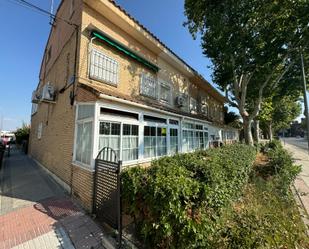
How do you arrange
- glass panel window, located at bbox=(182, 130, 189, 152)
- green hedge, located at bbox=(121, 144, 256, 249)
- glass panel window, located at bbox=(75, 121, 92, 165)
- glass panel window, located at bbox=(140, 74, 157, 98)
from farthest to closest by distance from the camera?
glass panel window, located at bbox=(182, 130, 189, 152)
glass panel window, located at bbox=(140, 74, 157, 98)
glass panel window, located at bbox=(75, 121, 92, 165)
green hedge, located at bbox=(121, 144, 256, 249)

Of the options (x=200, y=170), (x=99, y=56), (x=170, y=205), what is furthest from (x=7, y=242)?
(x=99, y=56)

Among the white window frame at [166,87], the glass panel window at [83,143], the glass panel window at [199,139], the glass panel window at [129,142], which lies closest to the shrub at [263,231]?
the glass panel window at [129,142]

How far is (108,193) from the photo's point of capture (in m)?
4.45

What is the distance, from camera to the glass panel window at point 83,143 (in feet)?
19.2

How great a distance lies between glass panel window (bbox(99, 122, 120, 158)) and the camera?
19.4 feet

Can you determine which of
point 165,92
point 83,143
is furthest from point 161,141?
point 165,92

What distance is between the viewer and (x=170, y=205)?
10.1 feet

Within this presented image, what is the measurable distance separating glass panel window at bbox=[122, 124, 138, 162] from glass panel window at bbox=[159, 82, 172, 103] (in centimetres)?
529

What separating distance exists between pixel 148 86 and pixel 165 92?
86.1 inches

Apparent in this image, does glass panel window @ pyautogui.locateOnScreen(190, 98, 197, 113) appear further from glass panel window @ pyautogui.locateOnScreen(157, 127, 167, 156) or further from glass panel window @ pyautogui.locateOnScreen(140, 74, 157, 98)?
glass panel window @ pyautogui.locateOnScreen(157, 127, 167, 156)

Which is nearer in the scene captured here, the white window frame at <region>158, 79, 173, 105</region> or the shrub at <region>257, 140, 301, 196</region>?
the shrub at <region>257, 140, 301, 196</region>

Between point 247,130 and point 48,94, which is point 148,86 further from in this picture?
point 247,130

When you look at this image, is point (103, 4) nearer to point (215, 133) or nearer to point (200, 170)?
point (200, 170)

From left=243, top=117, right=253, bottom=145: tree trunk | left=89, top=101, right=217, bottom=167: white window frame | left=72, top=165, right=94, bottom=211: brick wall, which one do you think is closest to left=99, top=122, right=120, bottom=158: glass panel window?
left=89, top=101, right=217, bottom=167: white window frame
